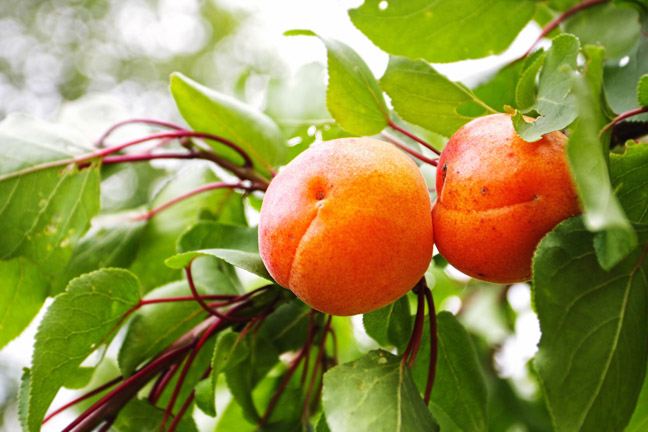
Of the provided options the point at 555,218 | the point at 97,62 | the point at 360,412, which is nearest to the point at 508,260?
the point at 555,218

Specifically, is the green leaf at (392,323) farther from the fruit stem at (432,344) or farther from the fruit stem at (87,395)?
the fruit stem at (87,395)

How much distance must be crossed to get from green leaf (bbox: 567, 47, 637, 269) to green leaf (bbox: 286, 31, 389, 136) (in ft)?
0.74

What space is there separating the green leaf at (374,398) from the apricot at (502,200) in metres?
0.10

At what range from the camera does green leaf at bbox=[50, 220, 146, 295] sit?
716 mm

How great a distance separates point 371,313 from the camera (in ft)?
1.63

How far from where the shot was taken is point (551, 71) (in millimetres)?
413

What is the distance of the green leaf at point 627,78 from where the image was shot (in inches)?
23.4

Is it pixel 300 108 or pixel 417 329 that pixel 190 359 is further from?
pixel 300 108

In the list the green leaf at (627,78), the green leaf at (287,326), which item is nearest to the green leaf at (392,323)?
the green leaf at (287,326)

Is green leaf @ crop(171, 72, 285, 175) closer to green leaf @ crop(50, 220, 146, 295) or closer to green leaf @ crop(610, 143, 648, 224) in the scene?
green leaf @ crop(50, 220, 146, 295)

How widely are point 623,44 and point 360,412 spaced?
1.65 ft

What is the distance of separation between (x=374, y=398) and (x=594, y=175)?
0.68ft

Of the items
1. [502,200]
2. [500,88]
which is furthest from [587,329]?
[500,88]

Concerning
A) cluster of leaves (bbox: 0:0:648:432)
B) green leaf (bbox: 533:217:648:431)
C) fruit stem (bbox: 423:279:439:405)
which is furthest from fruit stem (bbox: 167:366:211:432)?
green leaf (bbox: 533:217:648:431)
